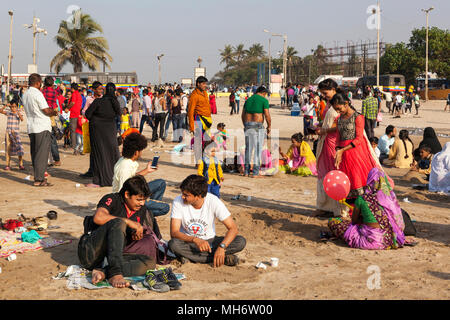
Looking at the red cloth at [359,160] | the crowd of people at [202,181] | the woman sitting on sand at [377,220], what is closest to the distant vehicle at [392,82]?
the crowd of people at [202,181]

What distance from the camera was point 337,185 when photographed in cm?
670

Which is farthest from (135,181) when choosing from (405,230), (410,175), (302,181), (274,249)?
(410,175)

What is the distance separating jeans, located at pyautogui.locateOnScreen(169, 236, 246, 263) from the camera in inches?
220

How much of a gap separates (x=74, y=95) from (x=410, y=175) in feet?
28.8

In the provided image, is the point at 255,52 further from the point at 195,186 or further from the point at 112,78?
the point at 195,186

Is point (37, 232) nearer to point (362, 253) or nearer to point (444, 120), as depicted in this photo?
point (362, 253)

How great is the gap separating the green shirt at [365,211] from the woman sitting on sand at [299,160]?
553 cm

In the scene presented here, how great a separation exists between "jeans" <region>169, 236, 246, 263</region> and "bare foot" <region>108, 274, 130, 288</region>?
2.74 feet

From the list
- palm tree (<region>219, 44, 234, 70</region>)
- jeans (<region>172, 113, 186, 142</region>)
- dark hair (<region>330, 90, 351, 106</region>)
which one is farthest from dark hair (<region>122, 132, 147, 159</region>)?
palm tree (<region>219, 44, 234, 70</region>)

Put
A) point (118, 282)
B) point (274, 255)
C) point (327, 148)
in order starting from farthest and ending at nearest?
point (327, 148) → point (274, 255) → point (118, 282)

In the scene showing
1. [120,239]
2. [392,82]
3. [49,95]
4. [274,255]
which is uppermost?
[392,82]

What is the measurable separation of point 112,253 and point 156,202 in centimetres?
186

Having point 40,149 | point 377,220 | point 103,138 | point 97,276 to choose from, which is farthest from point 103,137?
point 377,220
